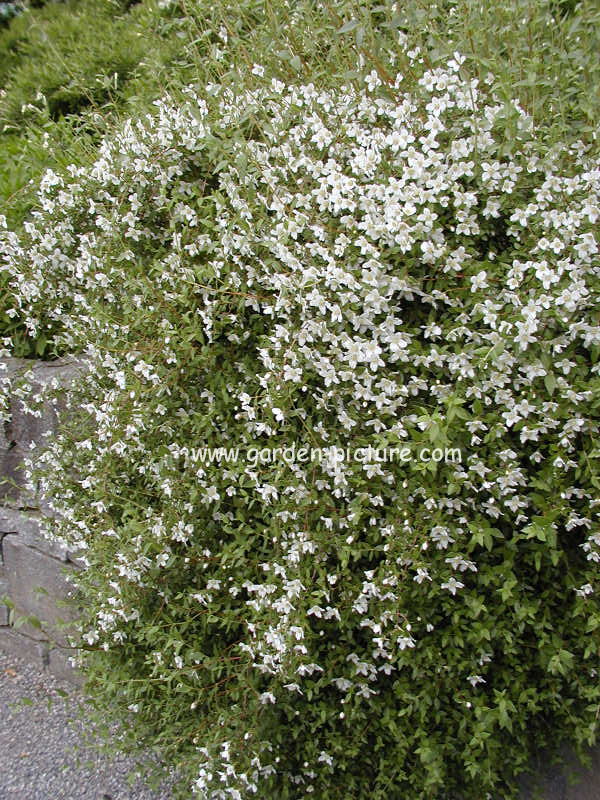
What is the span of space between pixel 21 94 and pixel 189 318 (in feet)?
Result: 11.5

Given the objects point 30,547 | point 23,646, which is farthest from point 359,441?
point 23,646

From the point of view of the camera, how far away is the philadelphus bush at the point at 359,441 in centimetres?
203

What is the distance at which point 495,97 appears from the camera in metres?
2.21

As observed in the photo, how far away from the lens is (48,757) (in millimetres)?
2773

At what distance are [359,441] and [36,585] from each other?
1791 mm

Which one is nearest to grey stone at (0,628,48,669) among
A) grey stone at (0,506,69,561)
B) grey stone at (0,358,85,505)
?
grey stone at (0,506,69,561)

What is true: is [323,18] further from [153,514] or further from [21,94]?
[21,94]

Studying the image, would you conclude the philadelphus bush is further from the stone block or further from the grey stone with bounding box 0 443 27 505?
the grey stone with bounding box 0 443 27 505

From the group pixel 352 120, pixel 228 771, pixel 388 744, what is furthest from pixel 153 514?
pixel 352 120

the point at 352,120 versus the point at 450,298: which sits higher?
the point at 352,120

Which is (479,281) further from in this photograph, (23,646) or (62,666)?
(23,646)

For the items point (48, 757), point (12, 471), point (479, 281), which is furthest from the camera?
point (12, 471)

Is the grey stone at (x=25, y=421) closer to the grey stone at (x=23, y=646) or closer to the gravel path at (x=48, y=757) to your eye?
the grey stone at (x=23, y=646)

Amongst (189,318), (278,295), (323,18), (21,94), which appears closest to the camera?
(278,295)
